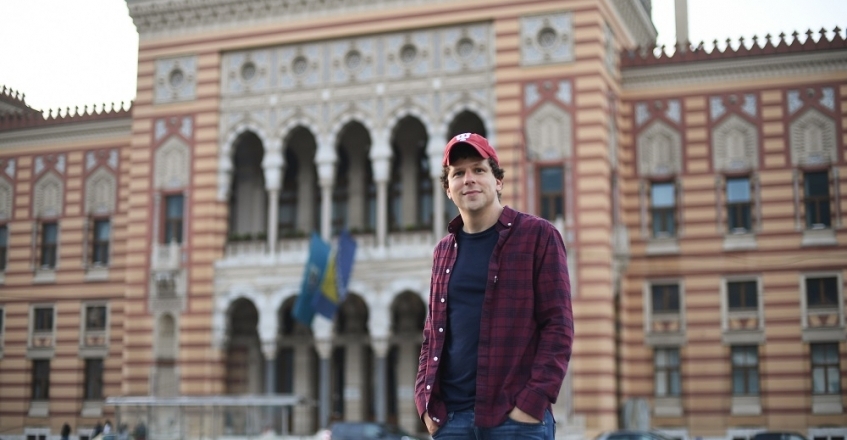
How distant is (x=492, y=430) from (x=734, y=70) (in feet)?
88.4

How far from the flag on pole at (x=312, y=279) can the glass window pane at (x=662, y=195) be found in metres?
9.26

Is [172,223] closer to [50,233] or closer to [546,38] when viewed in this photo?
[50,233]

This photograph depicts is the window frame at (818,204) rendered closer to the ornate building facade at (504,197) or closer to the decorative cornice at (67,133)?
the ornate building facade at (504,197)

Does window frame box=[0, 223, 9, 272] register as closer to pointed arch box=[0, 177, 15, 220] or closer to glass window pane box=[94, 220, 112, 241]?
pointed arch box=[0, 177, 15, 220]

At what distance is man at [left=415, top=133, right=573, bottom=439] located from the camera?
182 inches

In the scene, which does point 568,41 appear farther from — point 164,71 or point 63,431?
point 63,431

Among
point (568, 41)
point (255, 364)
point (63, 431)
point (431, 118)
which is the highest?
point (568, 41)

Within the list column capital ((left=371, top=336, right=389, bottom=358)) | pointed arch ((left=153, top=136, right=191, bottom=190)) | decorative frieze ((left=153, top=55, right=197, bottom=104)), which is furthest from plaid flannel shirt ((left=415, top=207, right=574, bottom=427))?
decorative frieze ((left=153, top=55, right=197, bottom=104))

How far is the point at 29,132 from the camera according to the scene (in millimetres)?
37531

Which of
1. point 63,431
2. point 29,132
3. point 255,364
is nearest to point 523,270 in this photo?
point 255,364

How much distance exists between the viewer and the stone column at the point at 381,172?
29906 mm

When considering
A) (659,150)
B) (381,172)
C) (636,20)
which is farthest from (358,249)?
(636,20)

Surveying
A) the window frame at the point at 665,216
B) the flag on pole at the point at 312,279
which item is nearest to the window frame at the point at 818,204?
the window frame at the point at 665,216

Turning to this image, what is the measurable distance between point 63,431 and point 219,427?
7.21 metres
